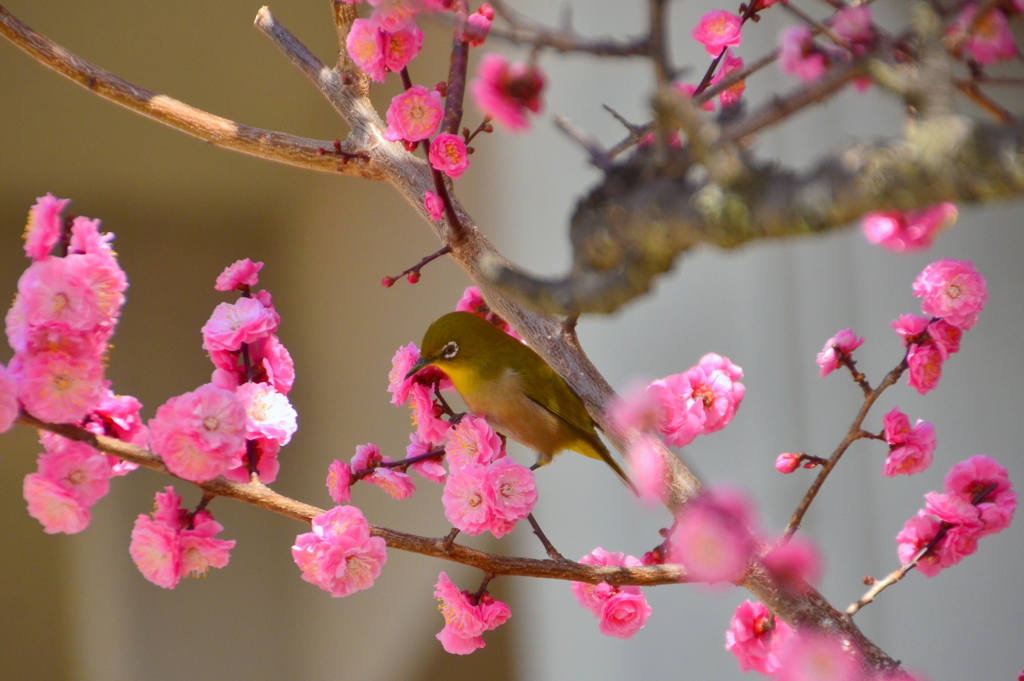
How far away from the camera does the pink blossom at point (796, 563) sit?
2.10 ft

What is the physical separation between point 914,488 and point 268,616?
62.2 inches

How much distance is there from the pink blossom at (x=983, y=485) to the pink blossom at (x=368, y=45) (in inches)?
28.4

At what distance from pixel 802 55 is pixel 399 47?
39cm

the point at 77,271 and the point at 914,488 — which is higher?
the point at 77,271

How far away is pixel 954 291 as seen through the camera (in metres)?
0.82

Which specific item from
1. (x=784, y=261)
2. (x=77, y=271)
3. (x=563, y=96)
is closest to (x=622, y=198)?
(x=77, y=271)

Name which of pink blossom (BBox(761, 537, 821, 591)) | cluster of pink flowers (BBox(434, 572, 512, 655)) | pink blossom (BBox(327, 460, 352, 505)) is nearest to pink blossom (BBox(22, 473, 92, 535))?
pink blossom (BBox(327, 460, 352, 505))

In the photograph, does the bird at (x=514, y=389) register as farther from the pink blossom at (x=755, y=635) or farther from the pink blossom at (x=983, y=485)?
the pink blossom at (x=983, y=485)

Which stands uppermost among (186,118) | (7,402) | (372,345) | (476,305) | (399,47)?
(372,345)

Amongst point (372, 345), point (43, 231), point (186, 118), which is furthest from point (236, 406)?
point (372, 345)

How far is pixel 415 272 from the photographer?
34.0 inches

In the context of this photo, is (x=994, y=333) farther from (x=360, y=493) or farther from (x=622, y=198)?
(x=360, y=493)

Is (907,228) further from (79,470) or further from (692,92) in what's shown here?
(79,470)

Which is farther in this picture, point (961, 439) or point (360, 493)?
point (360, 493)
